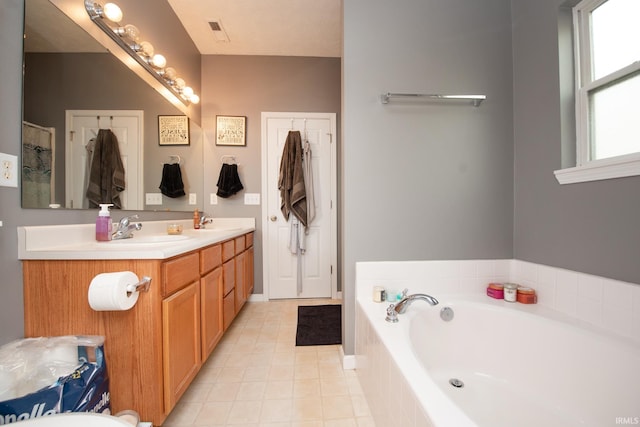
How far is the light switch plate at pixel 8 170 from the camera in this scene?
846 millimetres

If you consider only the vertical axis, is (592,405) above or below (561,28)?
below

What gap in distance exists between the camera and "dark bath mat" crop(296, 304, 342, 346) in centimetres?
181

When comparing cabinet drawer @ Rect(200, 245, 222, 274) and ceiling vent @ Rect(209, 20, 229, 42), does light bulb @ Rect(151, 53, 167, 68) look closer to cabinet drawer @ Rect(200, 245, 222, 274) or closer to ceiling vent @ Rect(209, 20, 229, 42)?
ceiling vent @ Rect(209, 20, 229, 42)

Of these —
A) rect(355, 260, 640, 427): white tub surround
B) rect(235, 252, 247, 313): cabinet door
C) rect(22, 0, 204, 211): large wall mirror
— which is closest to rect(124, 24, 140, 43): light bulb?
rect(22, 0, 204, 211): large wall mirror

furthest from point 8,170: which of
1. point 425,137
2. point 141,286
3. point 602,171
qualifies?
point 602,171

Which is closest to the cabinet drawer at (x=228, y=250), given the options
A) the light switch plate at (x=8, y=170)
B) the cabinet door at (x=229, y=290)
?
the cabinet door at (x=229, y=290)

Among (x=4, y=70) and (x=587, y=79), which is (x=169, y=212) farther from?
(x=587, y=79)

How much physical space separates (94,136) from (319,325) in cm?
198

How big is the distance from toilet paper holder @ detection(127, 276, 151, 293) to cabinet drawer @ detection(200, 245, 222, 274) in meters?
0.40

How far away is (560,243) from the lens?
1220mm

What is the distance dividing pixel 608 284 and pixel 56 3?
2.72 meters

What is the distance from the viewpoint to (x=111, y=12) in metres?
1.28

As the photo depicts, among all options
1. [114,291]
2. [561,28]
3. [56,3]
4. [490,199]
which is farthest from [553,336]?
[56,3]

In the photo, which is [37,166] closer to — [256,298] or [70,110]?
[70,110]
